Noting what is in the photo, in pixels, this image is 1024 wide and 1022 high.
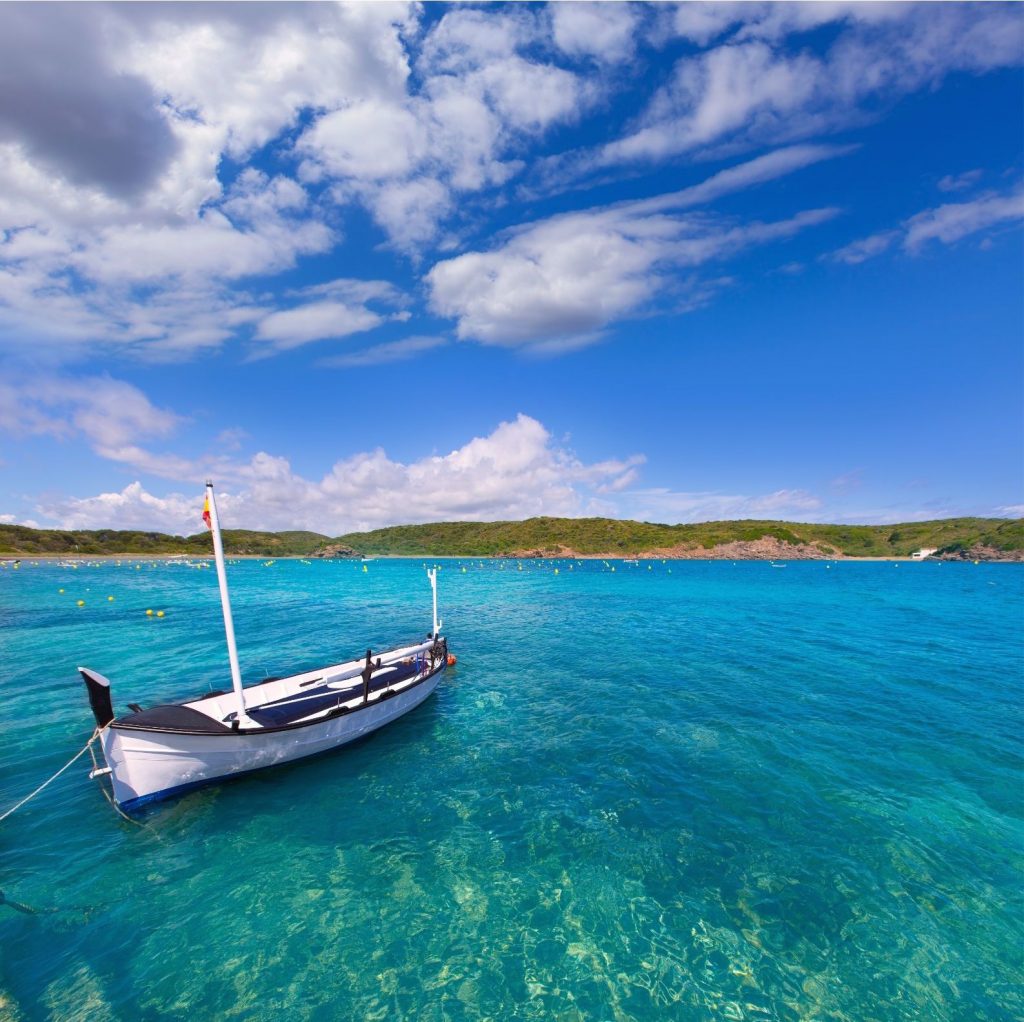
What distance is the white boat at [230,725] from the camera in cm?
1286

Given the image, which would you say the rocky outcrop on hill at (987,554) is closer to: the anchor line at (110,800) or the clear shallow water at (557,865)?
the clear shallow water at (557,865)

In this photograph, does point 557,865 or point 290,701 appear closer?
point 557,865

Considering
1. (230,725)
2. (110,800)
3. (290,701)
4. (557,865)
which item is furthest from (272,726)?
(557,865)

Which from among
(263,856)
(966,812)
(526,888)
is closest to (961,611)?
(966,812)

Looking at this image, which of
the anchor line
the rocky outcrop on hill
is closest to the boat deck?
the anchor line

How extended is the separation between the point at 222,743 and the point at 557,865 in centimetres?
1037

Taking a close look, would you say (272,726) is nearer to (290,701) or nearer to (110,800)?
(290,701)

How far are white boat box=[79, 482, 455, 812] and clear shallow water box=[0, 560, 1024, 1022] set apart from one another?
0.75 m

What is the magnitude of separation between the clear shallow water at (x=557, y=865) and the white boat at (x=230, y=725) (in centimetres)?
75

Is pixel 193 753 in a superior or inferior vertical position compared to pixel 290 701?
superior

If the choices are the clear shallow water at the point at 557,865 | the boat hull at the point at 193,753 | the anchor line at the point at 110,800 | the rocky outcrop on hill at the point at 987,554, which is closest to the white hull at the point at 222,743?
the boat hull at the point at 193,753

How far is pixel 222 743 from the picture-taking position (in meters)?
14.0

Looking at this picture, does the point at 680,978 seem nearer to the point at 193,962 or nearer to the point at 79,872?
the point at 193,962

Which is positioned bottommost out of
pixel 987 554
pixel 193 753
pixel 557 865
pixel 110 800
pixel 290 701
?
pixel 987 554
